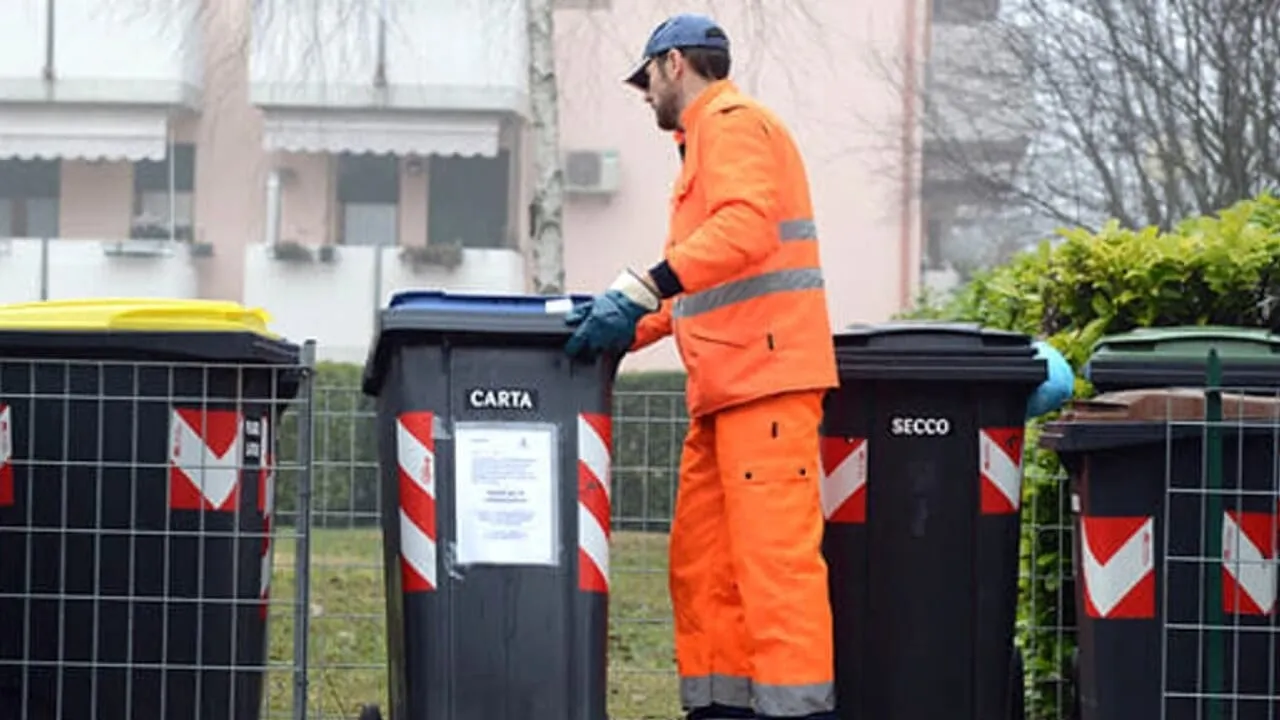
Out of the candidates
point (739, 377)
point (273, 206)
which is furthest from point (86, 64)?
point (739, 377)

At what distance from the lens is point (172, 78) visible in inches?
1323

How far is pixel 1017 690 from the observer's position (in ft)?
22.2

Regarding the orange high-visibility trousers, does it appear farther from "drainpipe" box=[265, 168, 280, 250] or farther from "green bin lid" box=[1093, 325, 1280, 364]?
"drainpipe" box=[265, 168, 280, 250]

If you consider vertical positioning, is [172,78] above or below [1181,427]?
above

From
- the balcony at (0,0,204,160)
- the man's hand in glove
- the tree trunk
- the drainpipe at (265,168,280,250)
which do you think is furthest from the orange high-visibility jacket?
the drainpipe at (265,168,280,250)

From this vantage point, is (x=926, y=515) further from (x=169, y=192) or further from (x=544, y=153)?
(x=169, y=192)

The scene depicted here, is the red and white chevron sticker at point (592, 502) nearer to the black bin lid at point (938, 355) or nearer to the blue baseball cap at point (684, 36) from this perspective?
the black bin lid at point (938, 355)

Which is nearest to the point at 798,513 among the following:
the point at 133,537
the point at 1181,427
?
the point at 1181,427

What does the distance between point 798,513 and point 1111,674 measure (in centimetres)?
96

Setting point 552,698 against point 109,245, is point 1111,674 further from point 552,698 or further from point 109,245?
point 109,245

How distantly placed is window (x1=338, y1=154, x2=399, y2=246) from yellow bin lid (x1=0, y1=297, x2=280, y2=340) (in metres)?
28.9

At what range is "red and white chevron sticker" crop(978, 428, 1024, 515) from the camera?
256 inches

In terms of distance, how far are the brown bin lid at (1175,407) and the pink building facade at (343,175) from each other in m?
25.0

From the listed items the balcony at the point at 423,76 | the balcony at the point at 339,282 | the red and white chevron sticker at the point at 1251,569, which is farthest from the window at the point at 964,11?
the red and white chevron sticker at the point at 1251,569
